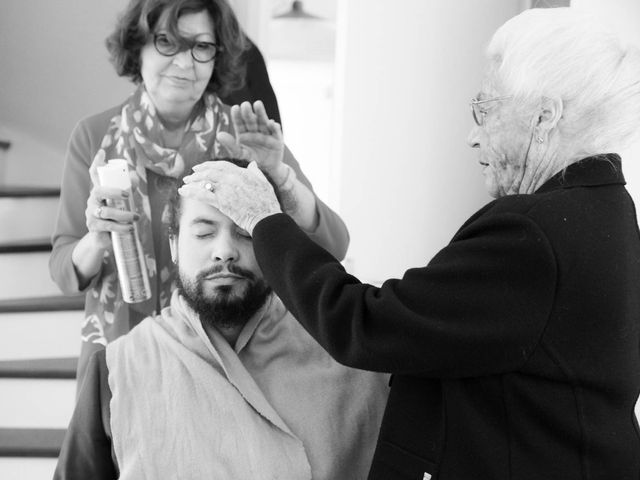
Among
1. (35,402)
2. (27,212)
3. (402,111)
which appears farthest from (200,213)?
(27,212)

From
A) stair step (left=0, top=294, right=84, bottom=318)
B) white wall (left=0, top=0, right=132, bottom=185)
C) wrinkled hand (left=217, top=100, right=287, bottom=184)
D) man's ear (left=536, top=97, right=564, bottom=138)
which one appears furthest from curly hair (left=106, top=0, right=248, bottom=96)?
white wall (left=0, top=0, right=132, bottom=185)

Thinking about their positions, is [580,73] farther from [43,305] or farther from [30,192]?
[30,192]

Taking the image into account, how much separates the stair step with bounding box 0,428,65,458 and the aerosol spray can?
3.91 feet

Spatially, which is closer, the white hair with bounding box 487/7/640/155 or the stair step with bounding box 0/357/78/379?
the white hair with bounding box 487/7/640/155

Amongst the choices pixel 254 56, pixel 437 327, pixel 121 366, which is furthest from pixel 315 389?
pixel 254 56

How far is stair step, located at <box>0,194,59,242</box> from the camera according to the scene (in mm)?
3861

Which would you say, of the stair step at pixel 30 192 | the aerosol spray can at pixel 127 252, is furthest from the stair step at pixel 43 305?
the aerosol spray can at pixel 127 252

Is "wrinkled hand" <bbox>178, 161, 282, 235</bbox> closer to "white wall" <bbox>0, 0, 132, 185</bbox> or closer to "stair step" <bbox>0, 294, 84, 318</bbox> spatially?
"stair step" <bbox>0, 294, 84, 318</bbox>

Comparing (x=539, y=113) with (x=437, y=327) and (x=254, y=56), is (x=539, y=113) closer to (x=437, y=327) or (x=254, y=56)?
(x=437, y=327)

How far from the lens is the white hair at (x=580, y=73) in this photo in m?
1.30

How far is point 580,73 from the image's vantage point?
130 cm

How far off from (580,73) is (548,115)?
0.07 metres

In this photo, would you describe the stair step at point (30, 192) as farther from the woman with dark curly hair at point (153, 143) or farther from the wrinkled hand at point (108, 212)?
the wrinkled hand at point (108, 212)

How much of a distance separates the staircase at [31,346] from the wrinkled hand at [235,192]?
167cm
